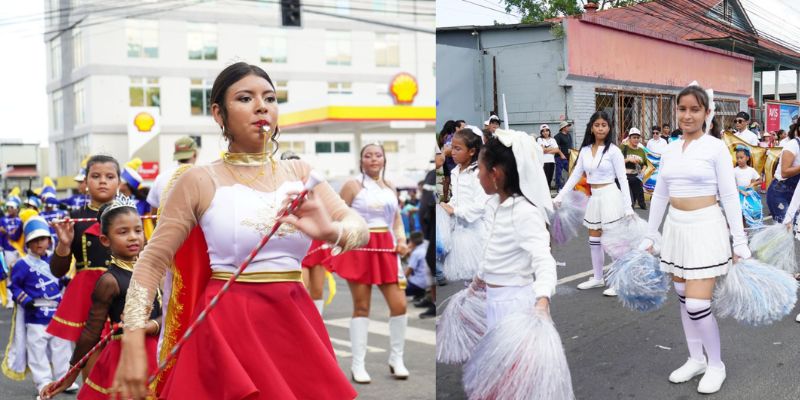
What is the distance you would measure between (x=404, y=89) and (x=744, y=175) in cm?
3198

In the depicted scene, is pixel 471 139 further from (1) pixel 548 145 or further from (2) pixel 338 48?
(2) pixel 338 48

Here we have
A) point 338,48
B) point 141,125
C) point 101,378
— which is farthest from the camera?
point 338,48

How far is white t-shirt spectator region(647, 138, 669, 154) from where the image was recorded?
9.55 ft

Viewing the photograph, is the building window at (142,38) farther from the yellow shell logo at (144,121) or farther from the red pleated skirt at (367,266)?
the red pleated skirt at (367,266)

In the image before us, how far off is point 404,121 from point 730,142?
75.6ft

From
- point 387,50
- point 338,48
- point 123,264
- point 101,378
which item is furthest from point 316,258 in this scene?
point 387,50

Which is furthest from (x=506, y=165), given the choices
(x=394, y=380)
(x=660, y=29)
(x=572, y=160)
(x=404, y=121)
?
(x=404, y=121)

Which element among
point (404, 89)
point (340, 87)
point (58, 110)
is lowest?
point (58, 110)

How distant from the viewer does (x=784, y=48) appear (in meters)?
3.02

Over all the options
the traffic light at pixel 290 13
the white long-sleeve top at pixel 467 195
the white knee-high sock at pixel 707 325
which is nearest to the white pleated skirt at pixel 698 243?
the white knee-high sock at pixel 707 325

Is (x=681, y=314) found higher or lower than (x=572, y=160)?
lower

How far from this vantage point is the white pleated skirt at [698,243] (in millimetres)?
3076

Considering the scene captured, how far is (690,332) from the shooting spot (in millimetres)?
3031

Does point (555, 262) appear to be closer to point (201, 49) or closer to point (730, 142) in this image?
point (730, 142)
